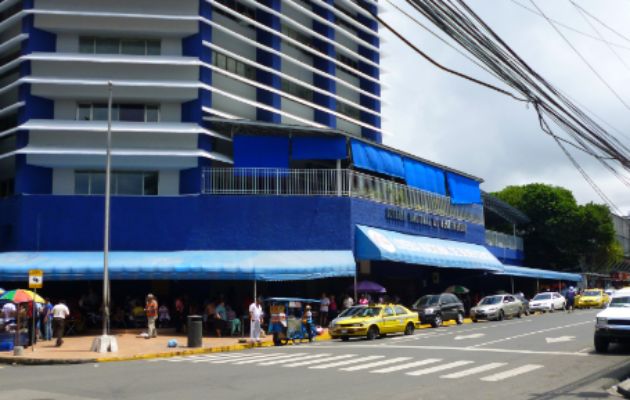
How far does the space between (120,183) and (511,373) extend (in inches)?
915

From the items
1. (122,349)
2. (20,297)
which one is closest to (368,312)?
(122,349)

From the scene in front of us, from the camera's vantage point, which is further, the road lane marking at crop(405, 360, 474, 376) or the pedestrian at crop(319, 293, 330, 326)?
the pedestrian at crop(319, 293, 330, 326)

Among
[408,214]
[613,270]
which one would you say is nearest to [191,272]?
[408,214]

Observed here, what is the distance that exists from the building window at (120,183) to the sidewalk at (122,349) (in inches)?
303

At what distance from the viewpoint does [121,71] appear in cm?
3272

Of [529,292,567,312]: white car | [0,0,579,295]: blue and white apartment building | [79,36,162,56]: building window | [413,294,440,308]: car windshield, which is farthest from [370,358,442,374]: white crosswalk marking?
[529,292,567,312]: white car

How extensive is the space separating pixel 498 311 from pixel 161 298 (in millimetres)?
17486

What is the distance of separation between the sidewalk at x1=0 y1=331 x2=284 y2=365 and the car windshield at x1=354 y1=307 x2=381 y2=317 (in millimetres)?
3686

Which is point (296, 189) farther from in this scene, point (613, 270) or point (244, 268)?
point (613, 270)

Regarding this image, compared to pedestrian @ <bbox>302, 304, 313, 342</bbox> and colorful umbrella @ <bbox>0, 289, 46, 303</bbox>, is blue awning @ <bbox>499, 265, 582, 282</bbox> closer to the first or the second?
pedestrian @ <bbox>302, 304, 313, 342</bbox>

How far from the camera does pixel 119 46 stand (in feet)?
111

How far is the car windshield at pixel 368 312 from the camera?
26.8 m

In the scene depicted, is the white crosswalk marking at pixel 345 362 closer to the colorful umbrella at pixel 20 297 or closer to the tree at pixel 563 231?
the colorful umbrella at pixel 20 297

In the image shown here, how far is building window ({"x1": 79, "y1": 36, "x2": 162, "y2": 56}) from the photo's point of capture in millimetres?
33469
